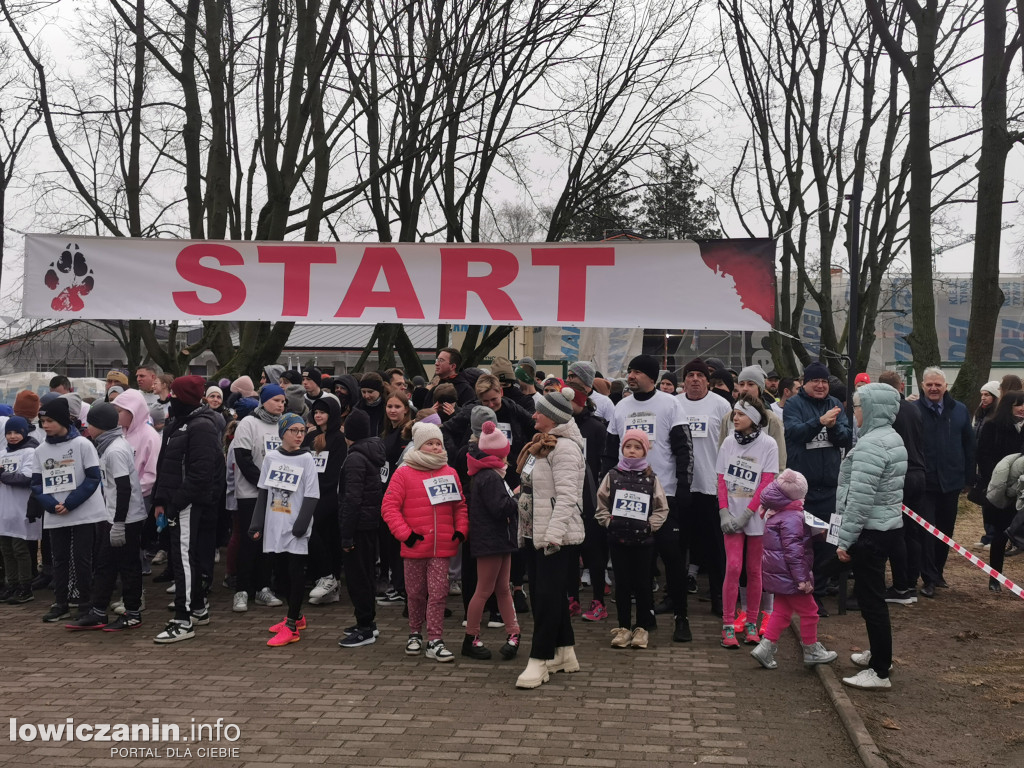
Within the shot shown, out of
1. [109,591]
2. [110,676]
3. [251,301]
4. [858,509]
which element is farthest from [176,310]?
[858,509]

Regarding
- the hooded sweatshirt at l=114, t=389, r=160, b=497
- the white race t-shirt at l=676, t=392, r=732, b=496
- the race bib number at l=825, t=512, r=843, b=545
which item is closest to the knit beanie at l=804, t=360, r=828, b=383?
the white race t-shirt at l=676, t=392, r=732, b=496

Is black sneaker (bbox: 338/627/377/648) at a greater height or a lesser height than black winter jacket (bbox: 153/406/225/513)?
lesser

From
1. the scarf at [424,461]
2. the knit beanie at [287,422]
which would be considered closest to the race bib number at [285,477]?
the knit beanie at [287,422]

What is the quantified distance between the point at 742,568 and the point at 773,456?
101cm

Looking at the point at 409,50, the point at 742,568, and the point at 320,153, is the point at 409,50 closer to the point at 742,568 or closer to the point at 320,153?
the point at 320,153

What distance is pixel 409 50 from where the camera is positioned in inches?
655

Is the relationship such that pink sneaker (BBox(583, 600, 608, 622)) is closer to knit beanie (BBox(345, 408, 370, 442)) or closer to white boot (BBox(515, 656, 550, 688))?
white boot (BBox(515, 656, 550, 688))

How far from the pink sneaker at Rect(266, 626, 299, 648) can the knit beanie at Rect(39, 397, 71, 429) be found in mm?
2489

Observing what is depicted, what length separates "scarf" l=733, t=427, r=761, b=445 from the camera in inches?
301

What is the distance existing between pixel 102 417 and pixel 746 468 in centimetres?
521

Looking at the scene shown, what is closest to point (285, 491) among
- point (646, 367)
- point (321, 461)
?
point (321, 461)

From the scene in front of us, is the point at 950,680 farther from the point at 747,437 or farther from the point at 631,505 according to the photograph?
the point at 631,505

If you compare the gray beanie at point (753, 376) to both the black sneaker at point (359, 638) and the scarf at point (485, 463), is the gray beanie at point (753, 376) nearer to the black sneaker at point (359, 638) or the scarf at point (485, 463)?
the scarf at point (485, 463)

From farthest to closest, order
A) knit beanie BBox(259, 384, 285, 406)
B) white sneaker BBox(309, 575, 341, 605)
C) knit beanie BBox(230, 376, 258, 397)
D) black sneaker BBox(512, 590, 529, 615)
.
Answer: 1. knit beanie BBox(230, 376, 258, 397)
2. white sneaker BBox(309, 575, 341, 605)
3. knit beanie BBox(259, 384, 285, 406)
4. black sneaker BBox(512, 590, 529, 615)
